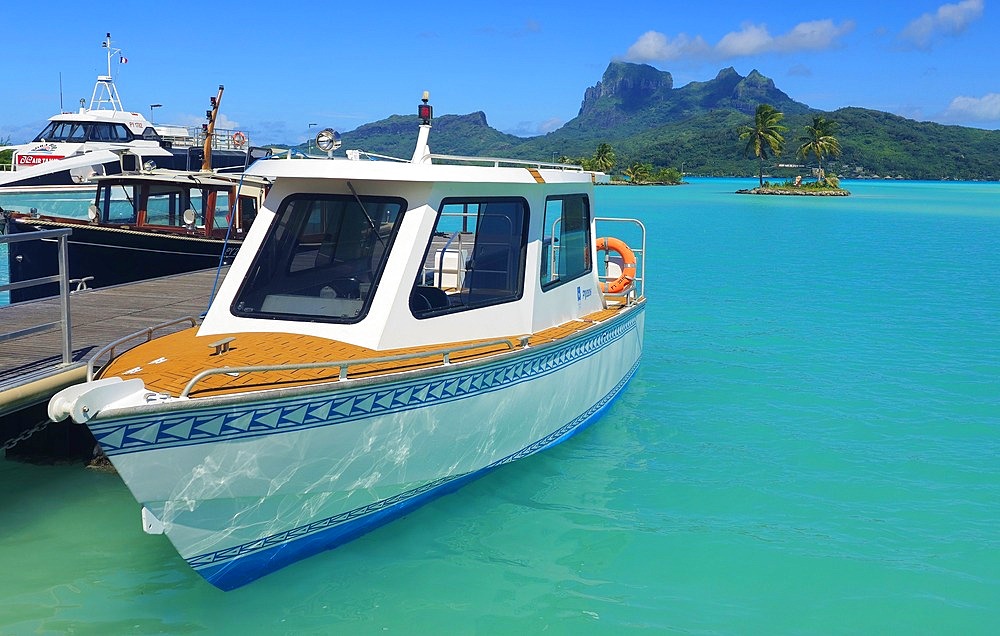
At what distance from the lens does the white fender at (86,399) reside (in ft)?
16.2

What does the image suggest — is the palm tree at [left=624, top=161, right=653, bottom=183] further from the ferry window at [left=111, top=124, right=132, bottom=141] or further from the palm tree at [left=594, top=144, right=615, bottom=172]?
the ferry window at [left=111, top=124, right=132, bottom=141]

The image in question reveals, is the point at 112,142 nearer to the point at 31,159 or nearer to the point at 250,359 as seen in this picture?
the point at 31,159

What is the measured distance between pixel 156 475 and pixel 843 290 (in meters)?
21.8

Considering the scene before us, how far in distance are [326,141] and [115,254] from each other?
11085mm

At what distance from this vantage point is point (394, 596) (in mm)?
6582

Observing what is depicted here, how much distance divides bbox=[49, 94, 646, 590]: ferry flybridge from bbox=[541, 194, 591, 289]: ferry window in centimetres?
3

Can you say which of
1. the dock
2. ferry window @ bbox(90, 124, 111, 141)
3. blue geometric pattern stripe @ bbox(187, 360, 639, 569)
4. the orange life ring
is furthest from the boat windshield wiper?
ferry window @ bbox(90, 124, 111, 141)

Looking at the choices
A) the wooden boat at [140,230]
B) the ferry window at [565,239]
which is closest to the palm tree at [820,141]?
the wooden boat at [140,230]

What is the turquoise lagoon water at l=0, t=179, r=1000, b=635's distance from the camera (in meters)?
6.38

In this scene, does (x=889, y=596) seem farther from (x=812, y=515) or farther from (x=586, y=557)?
(x=586, y=557)

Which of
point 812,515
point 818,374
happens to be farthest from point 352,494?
point 818,374

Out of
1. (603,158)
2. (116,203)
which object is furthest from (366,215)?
(603,158)

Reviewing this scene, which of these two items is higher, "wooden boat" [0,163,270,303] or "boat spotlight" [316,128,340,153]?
"boat spotlight" [316,128,340,153]

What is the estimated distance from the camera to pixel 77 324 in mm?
9484
